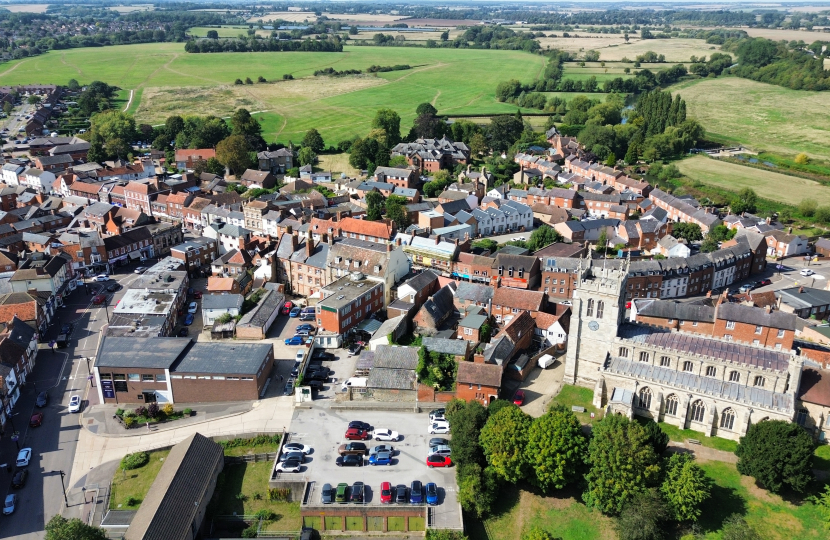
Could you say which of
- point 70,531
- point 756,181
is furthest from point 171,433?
point 756,181

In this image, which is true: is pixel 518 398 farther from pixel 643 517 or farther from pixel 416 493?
pixel 643 517

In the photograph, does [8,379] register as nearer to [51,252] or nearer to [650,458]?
[51,252]

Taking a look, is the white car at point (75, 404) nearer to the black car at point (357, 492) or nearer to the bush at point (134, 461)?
the bush at point (134, 461)

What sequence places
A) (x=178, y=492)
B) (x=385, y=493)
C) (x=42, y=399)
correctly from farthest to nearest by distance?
(x=42, y=399), (x=385, y=493), (x=178, y=492)

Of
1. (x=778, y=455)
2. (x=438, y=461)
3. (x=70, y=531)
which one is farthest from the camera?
(x=438, y=461)

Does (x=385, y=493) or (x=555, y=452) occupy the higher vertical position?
(x=555, y=452)

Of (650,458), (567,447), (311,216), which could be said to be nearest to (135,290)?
(311,216)

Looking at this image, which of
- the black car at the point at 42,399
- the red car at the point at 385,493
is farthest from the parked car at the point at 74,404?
the red car at the point at 385,493

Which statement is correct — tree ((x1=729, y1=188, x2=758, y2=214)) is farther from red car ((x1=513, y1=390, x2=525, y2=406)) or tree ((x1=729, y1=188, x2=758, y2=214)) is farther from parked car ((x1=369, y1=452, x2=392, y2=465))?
parked car ((x1=369, y1=452, x2=392, y2=465))
